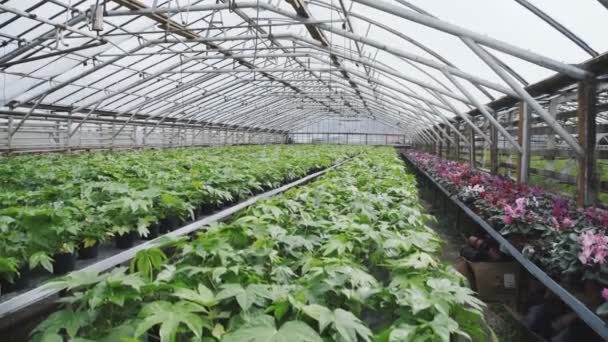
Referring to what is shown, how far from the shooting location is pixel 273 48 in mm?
11242

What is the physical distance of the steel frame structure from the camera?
7.44m

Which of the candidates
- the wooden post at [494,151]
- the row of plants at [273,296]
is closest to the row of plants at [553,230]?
the row of plants at [273,296]

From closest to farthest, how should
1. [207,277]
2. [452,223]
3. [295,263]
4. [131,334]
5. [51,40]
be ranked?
[131,334] < [207,277] < [295,263] < [452,223] < [51,40]

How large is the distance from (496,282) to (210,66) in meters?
13.8

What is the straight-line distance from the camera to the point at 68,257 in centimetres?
287

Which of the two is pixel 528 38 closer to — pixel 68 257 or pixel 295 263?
pixel 295 263

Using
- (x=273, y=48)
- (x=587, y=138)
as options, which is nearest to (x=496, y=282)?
(x=587, y=138)

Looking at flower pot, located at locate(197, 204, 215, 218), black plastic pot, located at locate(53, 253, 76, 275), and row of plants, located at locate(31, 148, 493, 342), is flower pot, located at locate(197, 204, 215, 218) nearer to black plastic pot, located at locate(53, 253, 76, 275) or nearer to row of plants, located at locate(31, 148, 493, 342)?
black plastic pot, located at locate(53, 253, 76, 275)

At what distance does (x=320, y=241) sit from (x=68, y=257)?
163 cm

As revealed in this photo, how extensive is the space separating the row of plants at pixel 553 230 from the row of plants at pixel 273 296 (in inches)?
48.9

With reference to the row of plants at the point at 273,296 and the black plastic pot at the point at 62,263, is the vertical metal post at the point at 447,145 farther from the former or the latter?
the black plastic pot at the point at 62,263

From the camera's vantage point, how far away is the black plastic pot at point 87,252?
3096mm

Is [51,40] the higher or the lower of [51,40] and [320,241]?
the higher

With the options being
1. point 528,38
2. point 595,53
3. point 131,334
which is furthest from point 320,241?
point 528,38
